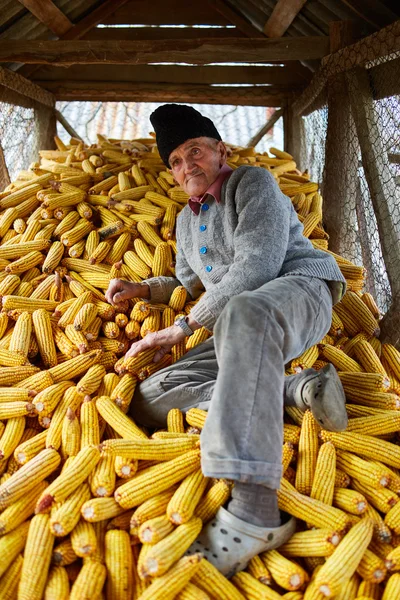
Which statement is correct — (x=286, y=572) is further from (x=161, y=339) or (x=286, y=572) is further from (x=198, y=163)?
(x=198, y=163)

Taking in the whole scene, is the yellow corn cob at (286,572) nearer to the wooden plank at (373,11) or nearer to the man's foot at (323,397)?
the man's foot at (323,397)

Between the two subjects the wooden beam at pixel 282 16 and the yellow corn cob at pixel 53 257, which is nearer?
the yellow corn cob at pixel 53 257

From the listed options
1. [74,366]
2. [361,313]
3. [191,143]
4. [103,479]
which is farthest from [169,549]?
[361,313]

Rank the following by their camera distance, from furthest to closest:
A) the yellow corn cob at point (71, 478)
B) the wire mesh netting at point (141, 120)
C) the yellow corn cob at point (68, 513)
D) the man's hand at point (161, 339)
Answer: the wire mesh netting at point (141, 120) → the man's hand at point (161, 339) → the yellow corn cob at point (71, 478) → the yellow corn cob at point (68, 513)

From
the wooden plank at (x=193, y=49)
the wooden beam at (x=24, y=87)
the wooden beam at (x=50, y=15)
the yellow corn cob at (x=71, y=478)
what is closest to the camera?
the yellow corn cob at (x=71, y=478)

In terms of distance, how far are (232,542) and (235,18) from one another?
5272 mm

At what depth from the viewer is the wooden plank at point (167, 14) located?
5781 mm

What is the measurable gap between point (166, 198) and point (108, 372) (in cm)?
184

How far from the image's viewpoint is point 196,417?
2686mm

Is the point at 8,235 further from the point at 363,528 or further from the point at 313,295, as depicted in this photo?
the point at 363,528

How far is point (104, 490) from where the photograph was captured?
2322mm

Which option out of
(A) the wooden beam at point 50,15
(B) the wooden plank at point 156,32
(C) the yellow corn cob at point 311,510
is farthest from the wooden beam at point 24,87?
(C) the yellow corn cob at point 311,510

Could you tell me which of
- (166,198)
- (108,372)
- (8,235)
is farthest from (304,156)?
(108,372)

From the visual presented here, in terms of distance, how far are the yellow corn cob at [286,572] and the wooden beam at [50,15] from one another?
4736 millimetres
